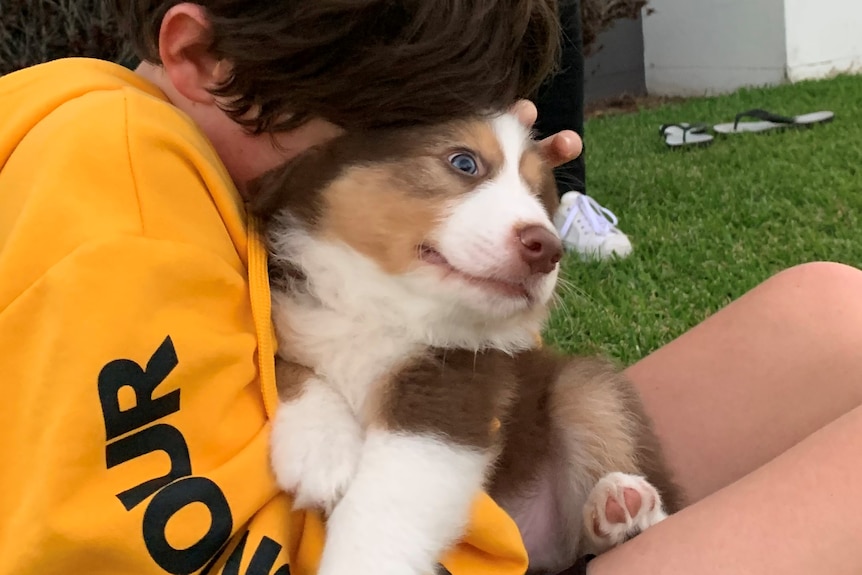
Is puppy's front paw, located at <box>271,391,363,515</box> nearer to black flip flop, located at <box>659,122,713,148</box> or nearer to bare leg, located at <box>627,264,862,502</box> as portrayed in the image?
bare leg, located at <box>627,264,862,502</box>

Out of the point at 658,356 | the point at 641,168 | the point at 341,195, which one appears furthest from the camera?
the point at 641,168

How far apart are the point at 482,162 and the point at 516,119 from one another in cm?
19

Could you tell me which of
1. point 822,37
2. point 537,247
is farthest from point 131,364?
point 822,37

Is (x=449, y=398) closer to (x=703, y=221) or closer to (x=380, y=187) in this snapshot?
(x=380, y=187)

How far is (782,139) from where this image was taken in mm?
5961

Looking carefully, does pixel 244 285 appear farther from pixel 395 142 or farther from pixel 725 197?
pixel 725 197

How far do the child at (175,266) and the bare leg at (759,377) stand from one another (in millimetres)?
802

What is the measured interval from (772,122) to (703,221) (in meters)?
2.51

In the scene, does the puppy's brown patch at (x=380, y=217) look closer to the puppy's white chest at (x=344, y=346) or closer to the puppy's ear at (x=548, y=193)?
the puppy's white chest at (x=344, y=346)

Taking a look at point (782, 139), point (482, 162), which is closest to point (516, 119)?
point (482, 162)

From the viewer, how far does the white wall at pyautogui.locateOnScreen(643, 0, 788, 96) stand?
871 centimetres

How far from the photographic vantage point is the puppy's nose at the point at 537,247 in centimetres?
147

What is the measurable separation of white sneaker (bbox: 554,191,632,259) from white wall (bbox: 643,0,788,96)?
557 cm

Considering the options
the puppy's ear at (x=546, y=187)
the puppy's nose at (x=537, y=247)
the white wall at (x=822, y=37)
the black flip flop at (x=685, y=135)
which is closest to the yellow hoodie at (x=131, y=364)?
the puppy's nose at (x=537, y=247)
